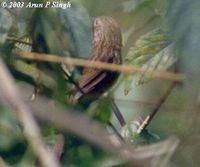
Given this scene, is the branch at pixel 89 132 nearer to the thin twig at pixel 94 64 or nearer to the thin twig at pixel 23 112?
the thin twig at pixel 23 112

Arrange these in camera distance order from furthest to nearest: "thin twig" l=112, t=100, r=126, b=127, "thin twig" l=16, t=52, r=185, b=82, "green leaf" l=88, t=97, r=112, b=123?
1. "thin twig" l=112, t=100, r=126, b=127
2. "thin twig" l=16, t=52, r=185, b=82
3. "green leaf" l=88, t=97, r=112, b=123

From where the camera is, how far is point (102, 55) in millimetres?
1286

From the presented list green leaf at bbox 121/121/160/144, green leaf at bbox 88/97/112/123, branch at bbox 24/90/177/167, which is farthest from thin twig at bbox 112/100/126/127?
branch at bbox 24/90/177/167

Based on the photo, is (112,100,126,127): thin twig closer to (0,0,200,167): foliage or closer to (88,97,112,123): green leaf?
(0,0,200,167): foliage

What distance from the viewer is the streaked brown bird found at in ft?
3.81

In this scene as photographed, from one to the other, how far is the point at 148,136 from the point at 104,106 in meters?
0.41

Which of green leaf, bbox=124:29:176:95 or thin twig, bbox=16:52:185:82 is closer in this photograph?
thin twig, bbox=16:52:185:82

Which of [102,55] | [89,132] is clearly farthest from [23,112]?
[102,55]

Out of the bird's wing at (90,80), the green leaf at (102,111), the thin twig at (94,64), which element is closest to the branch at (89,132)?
the green leaf at (102,111)

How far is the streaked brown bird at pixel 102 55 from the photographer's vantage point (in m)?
1.16

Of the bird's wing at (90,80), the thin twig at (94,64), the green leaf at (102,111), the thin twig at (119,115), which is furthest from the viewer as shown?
the bird's wing at (90,80)

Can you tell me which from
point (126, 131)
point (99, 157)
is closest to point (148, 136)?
point (126, 131)

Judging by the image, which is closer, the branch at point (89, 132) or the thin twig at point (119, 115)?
the branch at point (89, 132)

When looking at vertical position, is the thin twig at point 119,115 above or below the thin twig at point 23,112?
below
